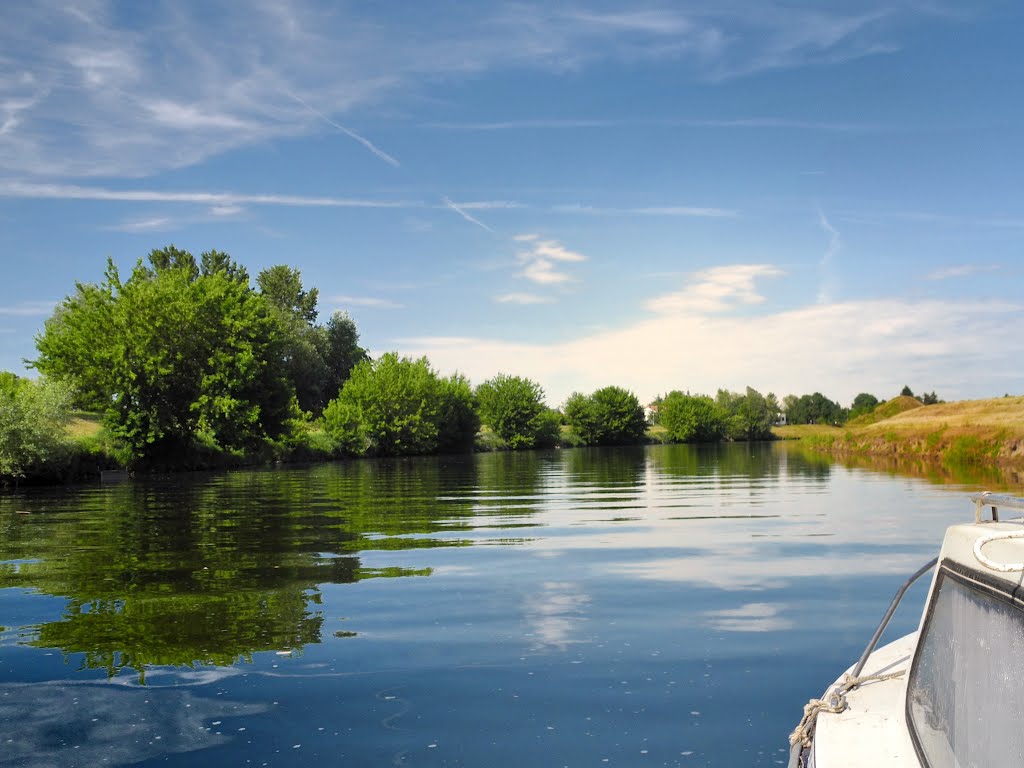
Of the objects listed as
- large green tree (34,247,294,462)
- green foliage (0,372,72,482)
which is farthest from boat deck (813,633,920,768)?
large green tree (34,247,294,462)

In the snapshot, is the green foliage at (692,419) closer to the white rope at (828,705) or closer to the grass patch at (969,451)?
the grass patch at (969,451)

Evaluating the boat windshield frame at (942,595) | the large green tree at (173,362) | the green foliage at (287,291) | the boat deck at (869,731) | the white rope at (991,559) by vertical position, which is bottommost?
the boat deck at (869,731)

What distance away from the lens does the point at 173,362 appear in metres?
59.9

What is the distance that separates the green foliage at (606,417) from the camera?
139 m

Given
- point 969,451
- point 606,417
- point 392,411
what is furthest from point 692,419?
point 969,451

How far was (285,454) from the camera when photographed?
70.0 metres

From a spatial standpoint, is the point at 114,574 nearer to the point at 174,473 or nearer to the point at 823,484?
the point at 823,484

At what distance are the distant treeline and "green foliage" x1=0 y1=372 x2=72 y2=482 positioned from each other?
6cm

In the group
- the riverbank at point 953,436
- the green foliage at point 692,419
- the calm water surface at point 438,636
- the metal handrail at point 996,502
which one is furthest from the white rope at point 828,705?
the green foliage at point 692,419

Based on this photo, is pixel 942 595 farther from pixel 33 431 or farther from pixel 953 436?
pixel 953 436

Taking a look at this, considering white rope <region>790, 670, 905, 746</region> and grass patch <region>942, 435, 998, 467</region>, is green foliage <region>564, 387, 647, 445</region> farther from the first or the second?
white rope <region>790, 670, 905, 746</region>

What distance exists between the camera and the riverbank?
4091cm

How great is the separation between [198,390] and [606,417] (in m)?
88.3

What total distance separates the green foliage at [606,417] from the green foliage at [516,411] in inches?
478
